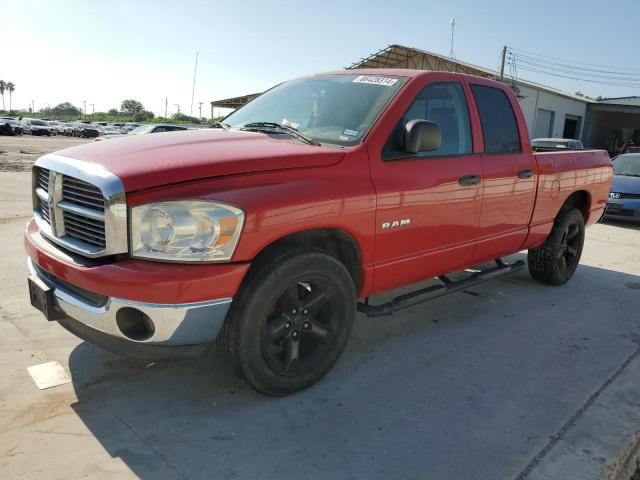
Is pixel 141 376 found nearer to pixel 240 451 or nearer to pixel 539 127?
pixel 240 451

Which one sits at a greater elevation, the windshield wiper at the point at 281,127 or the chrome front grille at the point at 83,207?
the windshield wiper at the point at 281,127

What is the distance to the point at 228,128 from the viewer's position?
3844 millimetres

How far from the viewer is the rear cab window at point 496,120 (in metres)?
4.12

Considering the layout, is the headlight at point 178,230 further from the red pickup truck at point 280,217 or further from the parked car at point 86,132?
the parked car at point 86,132

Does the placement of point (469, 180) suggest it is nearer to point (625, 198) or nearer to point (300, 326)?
point (300, 326)

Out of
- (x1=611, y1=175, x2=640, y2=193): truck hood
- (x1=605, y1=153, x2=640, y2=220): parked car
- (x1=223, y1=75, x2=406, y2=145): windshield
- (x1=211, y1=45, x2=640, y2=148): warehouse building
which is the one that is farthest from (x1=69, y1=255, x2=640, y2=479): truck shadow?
(x1=211, y1=45, x2=640, y2=148): warehouse building

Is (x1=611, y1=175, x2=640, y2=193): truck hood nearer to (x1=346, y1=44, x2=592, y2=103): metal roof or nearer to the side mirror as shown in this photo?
the side mirror

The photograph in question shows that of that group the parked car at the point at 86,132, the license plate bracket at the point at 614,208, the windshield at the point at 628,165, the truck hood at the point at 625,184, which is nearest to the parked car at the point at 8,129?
the parked car at the point at 86,132

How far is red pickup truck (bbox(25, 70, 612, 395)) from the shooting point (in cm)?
244

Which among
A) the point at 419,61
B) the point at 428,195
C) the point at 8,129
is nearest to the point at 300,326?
the point at 428,195

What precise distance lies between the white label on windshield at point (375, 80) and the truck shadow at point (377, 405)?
187 centimetres

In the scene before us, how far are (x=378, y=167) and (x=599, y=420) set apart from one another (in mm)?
1936

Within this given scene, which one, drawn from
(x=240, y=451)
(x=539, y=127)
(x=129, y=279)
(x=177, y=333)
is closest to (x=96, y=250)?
(x=129, y=279)

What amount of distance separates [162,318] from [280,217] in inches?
29.6
